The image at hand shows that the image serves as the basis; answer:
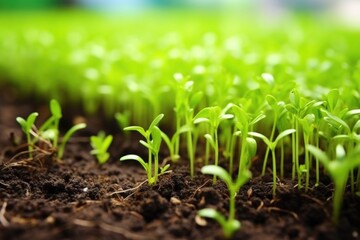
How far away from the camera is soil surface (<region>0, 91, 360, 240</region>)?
3.88 ft

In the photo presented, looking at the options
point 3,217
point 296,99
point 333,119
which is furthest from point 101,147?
point 333,119

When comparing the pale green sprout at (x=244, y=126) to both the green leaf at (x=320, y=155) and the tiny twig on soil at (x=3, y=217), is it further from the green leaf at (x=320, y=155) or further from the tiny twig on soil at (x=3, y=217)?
the tiny twig on soil at (x=3, y=217)

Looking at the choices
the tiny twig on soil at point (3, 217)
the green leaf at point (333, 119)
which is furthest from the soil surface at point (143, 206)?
the green leaf at point (333, 119)

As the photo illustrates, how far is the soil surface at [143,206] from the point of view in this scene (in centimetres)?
118

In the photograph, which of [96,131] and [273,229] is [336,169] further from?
[96,131]

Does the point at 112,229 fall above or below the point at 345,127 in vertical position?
below

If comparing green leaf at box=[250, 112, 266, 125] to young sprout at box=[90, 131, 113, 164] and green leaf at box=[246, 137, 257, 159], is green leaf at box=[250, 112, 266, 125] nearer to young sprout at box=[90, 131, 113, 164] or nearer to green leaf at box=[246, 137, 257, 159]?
green leaf at box=[246, 137, 257, 159]

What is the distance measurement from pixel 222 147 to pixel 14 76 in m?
1.91

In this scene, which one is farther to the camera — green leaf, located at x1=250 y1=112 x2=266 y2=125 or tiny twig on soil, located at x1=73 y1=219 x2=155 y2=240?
green leaf, located at x1=250 y1=112 x2=266 y2=125

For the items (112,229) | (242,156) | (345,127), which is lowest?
(112,229)

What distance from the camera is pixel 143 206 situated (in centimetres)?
132

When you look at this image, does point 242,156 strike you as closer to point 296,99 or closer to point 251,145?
point 251,145

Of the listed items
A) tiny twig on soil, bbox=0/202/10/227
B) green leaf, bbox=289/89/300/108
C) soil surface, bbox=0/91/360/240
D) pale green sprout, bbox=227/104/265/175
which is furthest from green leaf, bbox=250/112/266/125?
tiny twig on soil, bbox=0/202/10/227

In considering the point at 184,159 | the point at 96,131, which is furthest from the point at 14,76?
the point at 184,159
